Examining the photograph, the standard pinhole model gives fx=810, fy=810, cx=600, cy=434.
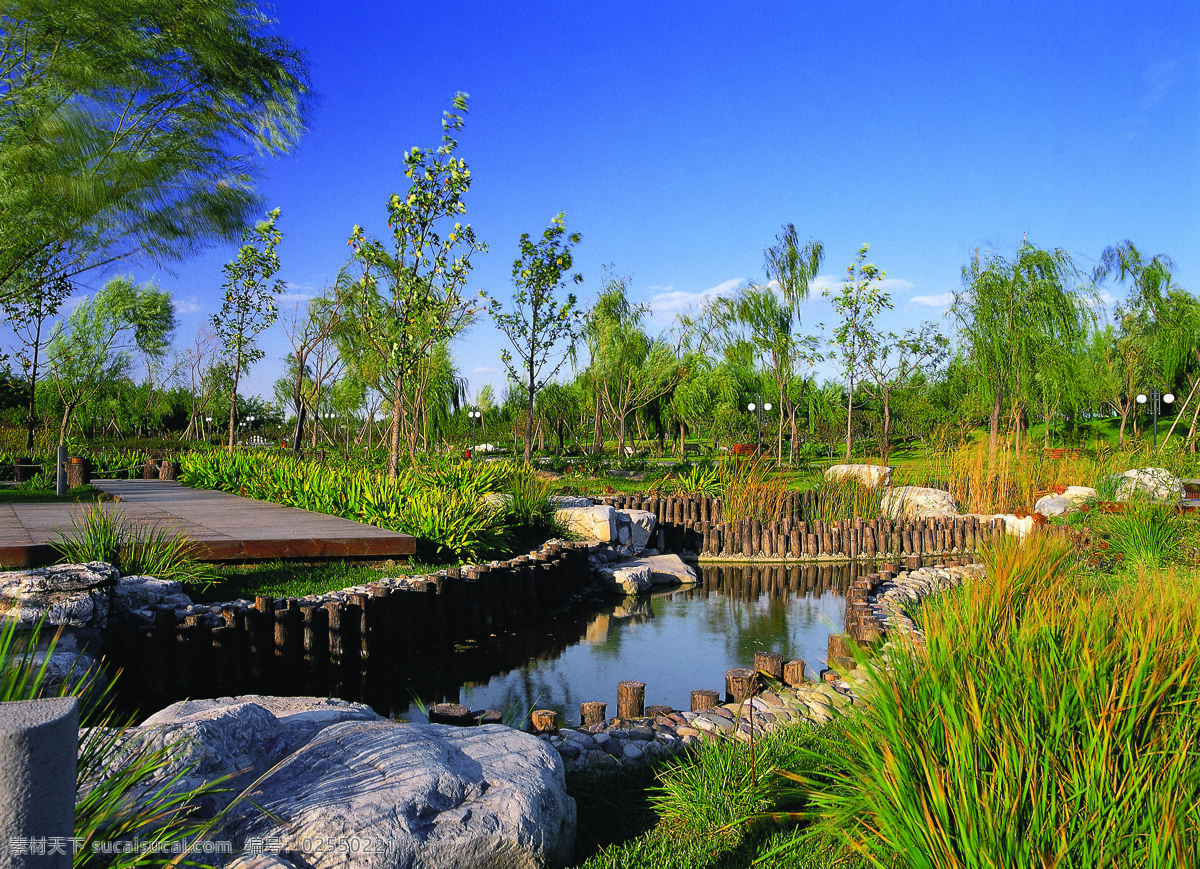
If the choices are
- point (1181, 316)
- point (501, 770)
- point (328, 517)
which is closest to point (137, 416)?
point (328, 517)

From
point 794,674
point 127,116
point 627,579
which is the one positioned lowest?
point 627,579

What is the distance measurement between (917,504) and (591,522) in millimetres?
5882

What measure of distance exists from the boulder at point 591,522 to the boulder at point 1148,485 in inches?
263

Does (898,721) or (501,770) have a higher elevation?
(898,721)

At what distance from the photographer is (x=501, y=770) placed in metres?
2.98

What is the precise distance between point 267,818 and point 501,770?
2.67 feet

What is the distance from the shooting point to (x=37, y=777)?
4.42ft

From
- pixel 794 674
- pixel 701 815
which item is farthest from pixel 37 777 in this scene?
pixel 794 674

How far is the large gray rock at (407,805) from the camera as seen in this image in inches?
97.3

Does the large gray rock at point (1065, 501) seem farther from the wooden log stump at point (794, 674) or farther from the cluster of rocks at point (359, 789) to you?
the cluster of rocks at point (359, 789)

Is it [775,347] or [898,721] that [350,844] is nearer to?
[898,721]

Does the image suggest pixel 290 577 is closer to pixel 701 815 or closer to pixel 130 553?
pixel 130 553

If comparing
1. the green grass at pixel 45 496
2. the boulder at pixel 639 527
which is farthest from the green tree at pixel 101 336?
the boulder at pixel 639 527

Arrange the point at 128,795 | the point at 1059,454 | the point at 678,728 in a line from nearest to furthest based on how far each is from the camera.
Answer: the point at 128,795 → the point at 678,728 → the point at 1059,454
